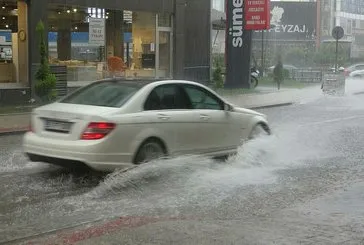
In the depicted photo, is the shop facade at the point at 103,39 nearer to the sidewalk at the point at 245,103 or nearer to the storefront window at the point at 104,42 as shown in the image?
the storefront window at the point at 104,42

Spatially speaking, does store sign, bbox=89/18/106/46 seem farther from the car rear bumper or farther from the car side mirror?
the car rear bumper

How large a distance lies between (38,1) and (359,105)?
12.6m

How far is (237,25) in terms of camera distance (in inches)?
1155

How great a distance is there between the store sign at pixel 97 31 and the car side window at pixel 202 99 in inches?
533

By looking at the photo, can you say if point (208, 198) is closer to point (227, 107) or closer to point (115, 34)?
point (227, 107)

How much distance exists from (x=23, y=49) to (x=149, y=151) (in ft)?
42.8

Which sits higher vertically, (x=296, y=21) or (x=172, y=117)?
(x=296, y=21)

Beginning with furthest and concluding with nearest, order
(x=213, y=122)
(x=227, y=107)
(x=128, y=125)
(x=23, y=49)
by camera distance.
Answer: (x=23, y=49)
(x=227, y=107)
(x=213, y=122)
(x=128, y=125)

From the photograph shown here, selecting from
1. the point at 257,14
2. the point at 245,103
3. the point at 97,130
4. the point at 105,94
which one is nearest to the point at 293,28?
the point at 257,14

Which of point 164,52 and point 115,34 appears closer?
point 115,34

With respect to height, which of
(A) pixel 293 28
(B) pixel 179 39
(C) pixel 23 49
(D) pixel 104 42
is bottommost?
(C) pixel 23 49

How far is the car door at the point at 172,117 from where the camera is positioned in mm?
8703

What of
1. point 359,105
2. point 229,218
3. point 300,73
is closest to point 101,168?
point 229,218

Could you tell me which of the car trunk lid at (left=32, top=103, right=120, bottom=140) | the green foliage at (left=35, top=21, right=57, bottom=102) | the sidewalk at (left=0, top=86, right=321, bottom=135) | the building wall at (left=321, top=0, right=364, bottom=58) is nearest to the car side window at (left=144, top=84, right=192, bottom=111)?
the car trunk lid at (left=32, top=103, right=120, bottom=140)
